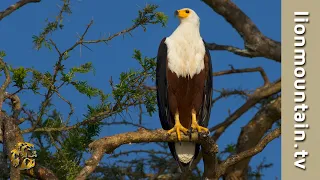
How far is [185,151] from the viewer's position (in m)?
7.20

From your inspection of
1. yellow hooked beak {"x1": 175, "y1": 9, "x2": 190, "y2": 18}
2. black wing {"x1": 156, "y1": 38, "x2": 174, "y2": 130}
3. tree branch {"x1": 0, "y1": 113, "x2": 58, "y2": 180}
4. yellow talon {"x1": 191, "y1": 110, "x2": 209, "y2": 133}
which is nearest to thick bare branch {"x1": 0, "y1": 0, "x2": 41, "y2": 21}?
yellow hooked beak {"x1": 175, "y1": 9, "x2": 190, "y2": 18}

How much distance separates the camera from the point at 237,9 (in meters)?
10.8

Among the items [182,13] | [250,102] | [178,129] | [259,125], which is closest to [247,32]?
[250,102]

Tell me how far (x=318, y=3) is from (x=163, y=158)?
294 centimetres

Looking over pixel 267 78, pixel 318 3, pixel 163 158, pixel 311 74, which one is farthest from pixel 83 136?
pixel 267 78

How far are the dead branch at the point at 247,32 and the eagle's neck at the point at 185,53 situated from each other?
3433 millimetres

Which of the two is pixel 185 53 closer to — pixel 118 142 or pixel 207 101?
pixel 207 101

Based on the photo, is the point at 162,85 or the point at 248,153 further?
the point at 162,85

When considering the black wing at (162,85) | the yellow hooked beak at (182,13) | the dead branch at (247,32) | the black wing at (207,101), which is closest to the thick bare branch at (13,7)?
the yellow hooked beak at (182,13)

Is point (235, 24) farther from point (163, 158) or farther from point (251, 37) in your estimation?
point (163, 158)

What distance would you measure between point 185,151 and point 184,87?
0.69m

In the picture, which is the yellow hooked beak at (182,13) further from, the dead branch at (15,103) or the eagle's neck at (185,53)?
the dead branch at (15,103)

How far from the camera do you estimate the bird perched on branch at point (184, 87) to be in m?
6.93

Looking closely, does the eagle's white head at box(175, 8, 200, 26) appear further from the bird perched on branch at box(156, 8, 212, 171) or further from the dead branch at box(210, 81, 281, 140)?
the dead branch at box(210, 81, 281, 140)
